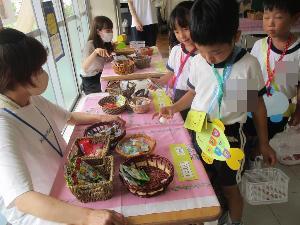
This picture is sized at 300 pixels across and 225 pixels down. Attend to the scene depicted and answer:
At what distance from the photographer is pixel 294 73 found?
140cm

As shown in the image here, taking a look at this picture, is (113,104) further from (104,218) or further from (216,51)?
(104,218)

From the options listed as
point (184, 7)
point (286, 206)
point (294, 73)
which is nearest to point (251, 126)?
point (294, 73)

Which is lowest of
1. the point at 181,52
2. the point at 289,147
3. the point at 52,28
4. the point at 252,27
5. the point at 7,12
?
the point at 289,147

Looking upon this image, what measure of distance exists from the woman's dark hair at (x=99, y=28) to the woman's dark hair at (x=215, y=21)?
1.78 metres

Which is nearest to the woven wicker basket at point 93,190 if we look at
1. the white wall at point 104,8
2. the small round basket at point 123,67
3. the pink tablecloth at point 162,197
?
the pink tablecloth at point 162,197

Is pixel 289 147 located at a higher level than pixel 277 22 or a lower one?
lower

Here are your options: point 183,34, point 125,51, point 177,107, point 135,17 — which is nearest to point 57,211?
point 177,107

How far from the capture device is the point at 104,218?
767 mm

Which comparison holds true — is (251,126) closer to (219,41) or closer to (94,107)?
(219,41)

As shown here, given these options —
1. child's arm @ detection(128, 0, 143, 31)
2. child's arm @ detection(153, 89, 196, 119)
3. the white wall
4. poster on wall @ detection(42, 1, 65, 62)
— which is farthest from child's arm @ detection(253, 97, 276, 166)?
the white wall

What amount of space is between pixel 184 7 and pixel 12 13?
4.76 feet

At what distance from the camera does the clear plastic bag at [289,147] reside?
2.06 meters

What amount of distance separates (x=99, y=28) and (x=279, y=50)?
178cm

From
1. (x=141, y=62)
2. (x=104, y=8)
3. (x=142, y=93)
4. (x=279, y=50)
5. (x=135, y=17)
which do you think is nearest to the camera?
(x=279, y=50)
